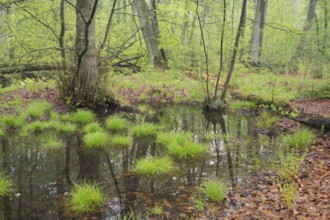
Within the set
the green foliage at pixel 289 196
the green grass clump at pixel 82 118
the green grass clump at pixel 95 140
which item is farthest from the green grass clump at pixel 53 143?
the green foliage at pixel 289 196

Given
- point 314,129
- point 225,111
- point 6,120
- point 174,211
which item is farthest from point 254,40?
point 174,211

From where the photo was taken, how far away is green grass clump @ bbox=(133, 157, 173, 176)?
5.41 metres

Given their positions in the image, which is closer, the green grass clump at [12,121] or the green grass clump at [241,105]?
the green grass clump at [12,121]

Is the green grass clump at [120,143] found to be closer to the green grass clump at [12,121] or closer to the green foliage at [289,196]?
the green grass clump at [12,121]

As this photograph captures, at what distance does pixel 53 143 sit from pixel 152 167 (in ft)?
8.60

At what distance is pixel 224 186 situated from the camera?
4.93 metres

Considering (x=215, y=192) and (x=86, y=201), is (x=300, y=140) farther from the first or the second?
(x=86, y=201)

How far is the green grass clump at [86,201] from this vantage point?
165 inches

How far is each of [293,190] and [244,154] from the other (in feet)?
7.01

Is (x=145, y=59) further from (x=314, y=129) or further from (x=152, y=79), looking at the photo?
(x=314, y=129)

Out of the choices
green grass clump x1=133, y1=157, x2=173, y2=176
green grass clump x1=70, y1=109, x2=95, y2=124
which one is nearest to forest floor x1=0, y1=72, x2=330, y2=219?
green grass clump x1=133, y1=157, x2=173, y2=176

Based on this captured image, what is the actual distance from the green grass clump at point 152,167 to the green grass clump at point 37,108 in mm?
4571

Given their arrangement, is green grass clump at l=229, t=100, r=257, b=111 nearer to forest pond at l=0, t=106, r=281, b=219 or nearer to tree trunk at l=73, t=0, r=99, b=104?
forest pond at l=0, t=106, r=281, b=219

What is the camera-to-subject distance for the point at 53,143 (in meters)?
6.65
